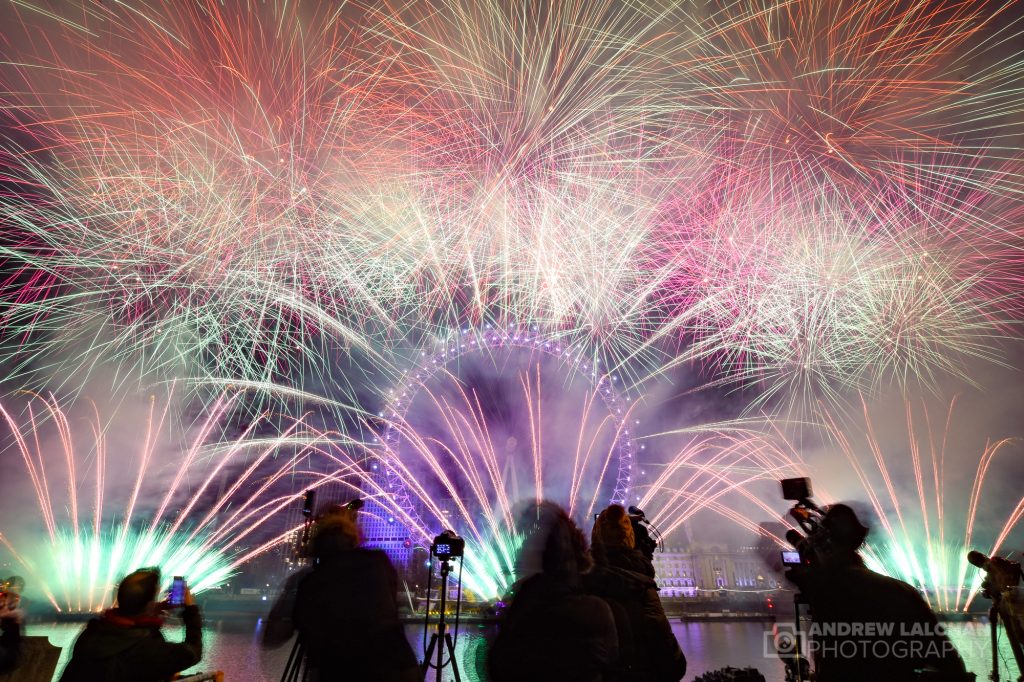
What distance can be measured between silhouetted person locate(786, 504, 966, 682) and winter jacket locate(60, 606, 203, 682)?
3511 millimetres

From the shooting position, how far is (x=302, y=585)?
124 inches

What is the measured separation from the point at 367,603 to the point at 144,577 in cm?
137

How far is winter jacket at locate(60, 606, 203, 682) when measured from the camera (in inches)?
114

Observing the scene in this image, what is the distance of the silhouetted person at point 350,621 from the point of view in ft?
9.52

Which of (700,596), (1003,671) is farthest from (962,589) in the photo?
(1003,671)

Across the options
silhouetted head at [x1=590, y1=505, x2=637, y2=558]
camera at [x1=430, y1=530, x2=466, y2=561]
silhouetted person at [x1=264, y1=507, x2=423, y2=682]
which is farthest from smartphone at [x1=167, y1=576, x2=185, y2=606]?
camera at [x1=430, y1=530, x2=466, y2=561]

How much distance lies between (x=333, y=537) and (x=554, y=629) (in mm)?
1470

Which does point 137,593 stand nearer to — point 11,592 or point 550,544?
point 550,544

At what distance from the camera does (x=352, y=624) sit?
2941mm

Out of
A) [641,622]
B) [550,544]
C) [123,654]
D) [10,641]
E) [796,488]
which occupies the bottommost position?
[10,641]

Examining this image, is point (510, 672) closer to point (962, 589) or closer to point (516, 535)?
point (516, 535)

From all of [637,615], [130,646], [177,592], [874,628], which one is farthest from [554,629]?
[177,592]

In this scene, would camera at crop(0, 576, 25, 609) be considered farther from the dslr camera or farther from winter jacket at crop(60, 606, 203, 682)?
the dslr camera

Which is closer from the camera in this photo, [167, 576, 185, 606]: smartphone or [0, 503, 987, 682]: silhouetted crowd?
[0, 503, 987, 682]: silhouetted crowd
